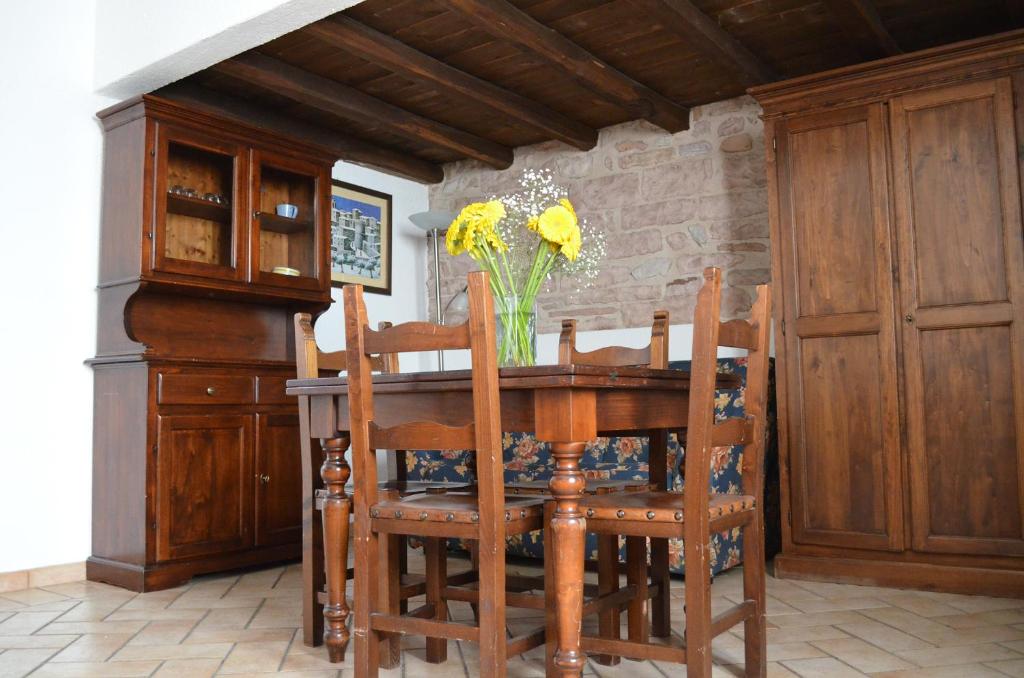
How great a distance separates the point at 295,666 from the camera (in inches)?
91.0

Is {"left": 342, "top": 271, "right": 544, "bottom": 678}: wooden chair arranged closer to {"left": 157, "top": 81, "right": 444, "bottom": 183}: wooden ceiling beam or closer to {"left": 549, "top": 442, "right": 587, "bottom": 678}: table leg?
{"left": 549, "top": 442, "right": 587, "bottom": 678}: table leg

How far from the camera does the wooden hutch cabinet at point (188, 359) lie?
11.3 feet

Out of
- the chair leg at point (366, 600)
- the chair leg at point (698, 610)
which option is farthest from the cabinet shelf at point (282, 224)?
the chair leg at point (698, 610)

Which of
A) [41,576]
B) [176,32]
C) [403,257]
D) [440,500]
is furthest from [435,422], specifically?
[403,257]

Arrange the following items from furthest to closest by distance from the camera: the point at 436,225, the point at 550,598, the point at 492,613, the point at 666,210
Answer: the point at 436,225 < the point at 666,210 < the point at 550,598 < the point at 492,613

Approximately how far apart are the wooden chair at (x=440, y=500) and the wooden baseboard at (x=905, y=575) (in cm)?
191

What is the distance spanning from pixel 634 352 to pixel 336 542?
1097 millimetres

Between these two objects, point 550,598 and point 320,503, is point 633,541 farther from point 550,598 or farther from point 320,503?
point 320,503

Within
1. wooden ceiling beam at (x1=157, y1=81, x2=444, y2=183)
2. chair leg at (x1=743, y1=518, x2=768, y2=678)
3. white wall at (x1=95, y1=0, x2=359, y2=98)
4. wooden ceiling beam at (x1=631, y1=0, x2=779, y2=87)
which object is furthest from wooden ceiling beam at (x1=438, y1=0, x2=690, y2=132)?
chair leg at (x1=743, y1=518, x2=768, y2=678)

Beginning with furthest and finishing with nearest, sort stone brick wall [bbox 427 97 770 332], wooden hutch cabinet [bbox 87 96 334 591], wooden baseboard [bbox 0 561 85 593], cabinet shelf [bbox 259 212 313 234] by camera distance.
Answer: stone brick wall [bbox 427 97 770 332] → cabinet shelf [bbox 259 212 313 234] → wooden hutch cabinet [bbox 87 96 334 591] → wooden baseboard [bbox 0 561 85 593]

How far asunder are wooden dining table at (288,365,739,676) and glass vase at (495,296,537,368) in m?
0.30

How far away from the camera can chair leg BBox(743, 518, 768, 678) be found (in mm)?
2127

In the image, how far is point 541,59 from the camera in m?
3.85

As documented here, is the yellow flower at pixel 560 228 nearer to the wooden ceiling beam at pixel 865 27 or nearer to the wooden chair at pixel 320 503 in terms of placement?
the wooden chair at pixel 320 503
